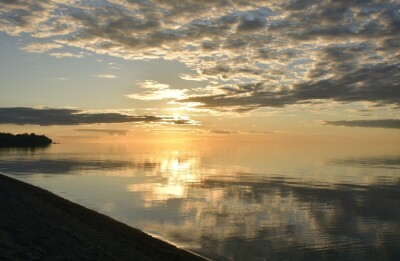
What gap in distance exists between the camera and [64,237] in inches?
735

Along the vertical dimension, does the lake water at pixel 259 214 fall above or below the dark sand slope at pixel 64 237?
below

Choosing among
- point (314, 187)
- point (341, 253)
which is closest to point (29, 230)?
point (341, 253)

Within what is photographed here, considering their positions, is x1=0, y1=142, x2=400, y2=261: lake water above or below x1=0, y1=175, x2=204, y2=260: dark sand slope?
below

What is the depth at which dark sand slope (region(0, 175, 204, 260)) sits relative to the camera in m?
15.2

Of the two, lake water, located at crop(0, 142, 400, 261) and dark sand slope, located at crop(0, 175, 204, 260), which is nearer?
dark sand slope, located at crop(0, 175, 204, 260)

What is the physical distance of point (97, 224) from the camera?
25188 millimetres

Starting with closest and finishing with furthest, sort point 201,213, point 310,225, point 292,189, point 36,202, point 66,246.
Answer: point 66,246
point 36,202
point 310,225
point 201,213
point 292,189

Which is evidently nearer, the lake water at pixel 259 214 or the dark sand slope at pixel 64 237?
the dark sand slope at pixel 64 237

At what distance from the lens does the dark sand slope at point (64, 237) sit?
50.0ft

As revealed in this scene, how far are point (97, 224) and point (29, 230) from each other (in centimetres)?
728

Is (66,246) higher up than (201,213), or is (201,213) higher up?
(66,246)

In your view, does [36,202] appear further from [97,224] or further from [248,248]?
[248,248]

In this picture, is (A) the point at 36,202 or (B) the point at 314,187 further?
(B) the point at 314,187

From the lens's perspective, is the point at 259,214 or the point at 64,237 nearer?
the point at 64,237
